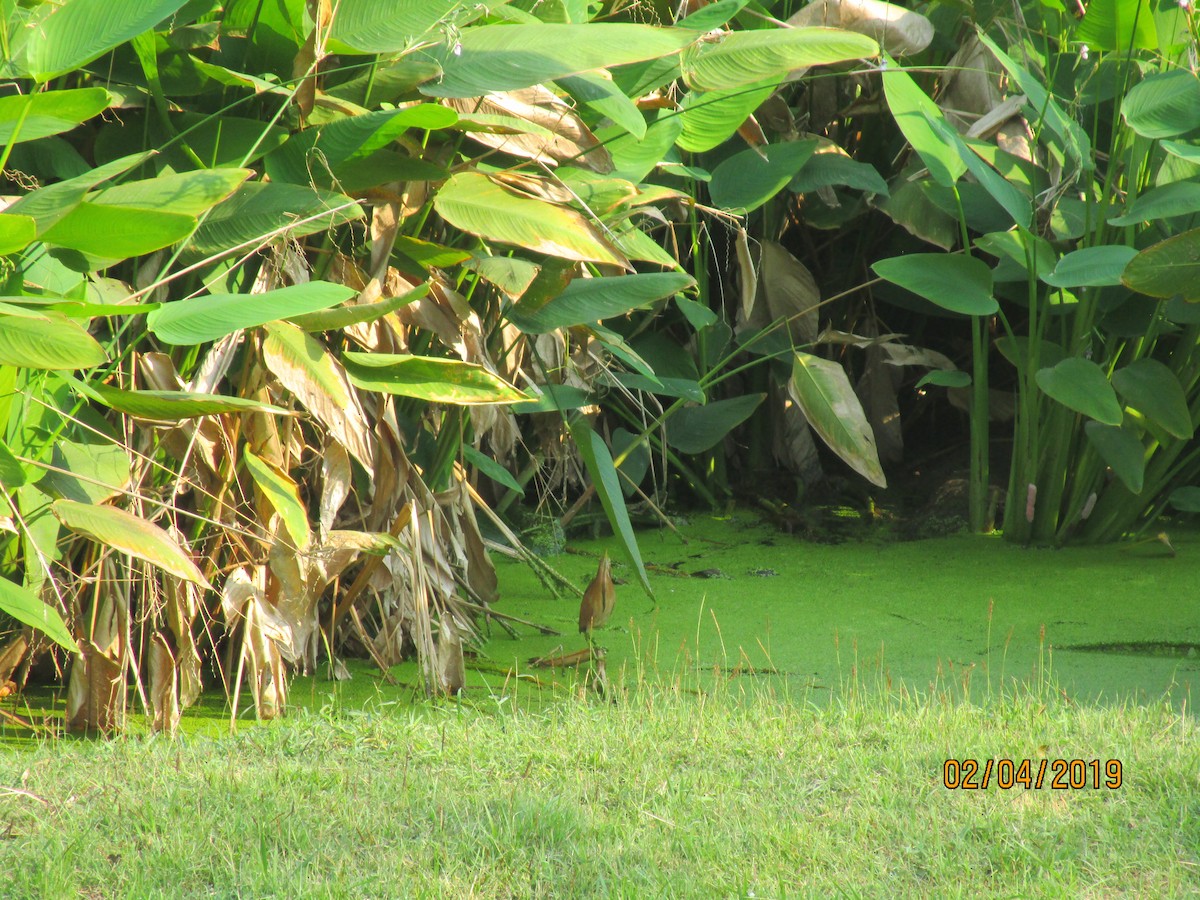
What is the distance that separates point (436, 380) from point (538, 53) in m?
0.44

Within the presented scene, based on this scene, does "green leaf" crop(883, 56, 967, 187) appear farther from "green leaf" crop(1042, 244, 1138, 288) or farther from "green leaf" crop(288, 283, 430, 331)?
"green leaf" crop(288, 283, 430, 331)

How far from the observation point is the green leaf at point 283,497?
1527 mm

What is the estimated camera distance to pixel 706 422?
107 inches

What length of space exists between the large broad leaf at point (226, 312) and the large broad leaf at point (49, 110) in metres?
0.24

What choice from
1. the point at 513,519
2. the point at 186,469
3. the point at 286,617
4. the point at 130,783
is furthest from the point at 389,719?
the point at 513,519

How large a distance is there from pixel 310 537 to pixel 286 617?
0.12 meters

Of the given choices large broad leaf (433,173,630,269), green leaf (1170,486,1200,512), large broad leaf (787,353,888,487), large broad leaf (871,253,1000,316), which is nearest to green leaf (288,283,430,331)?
large broad leaf (433,173,630,269)

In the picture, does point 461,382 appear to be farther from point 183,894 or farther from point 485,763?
point 183,894

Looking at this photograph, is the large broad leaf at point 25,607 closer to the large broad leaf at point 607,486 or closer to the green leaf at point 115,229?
the green leaf at point 115,229

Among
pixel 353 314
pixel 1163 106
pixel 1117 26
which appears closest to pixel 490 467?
pixel 353 314

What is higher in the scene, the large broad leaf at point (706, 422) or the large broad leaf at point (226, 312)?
the large broad leaf at point (226, 312)

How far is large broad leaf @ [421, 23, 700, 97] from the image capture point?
1411 mm

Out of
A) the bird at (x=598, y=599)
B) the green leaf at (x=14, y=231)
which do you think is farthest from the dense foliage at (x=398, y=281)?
the bird at (x=598, y=599)

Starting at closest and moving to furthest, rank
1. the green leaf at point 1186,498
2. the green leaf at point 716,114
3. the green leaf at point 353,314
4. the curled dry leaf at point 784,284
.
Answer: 1. the green leaf at point 353,314
2. the green leaf at point 716,114
3. the green leaf at point 1186,498
4. the curled dry leaf at point 784,284
